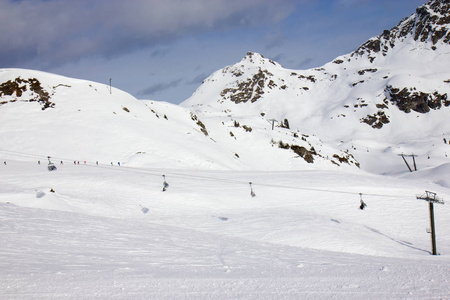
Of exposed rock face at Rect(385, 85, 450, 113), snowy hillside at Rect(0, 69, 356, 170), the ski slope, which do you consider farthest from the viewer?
exposed rock face at Rect(385, 85, 450, 113)

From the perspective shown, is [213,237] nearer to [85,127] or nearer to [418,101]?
[85,127]

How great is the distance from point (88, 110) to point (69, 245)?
5117cm

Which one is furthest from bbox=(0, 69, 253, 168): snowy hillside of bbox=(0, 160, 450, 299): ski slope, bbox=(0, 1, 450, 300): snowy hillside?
bbox=(0, 160, 450, 299): ski slope

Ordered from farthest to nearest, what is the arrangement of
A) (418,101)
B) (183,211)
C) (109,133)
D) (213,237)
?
(418,101) < (109,133) < (183,211) < (213,237)

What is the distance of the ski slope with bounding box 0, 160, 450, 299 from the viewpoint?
313 inches

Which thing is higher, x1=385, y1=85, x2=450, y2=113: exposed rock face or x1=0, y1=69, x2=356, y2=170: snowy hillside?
x1=385, y1=85, x2=450, y2=113: exposed rock face

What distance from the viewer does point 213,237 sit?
60.2 ft

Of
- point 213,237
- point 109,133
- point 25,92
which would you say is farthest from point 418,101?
point 213,237

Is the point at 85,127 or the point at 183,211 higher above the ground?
the point at 85,127

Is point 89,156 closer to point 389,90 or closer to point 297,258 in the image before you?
point 297,258

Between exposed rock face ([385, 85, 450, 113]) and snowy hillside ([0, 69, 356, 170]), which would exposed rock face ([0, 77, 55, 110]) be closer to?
snowy hillside ([0, 69, 356, 170])

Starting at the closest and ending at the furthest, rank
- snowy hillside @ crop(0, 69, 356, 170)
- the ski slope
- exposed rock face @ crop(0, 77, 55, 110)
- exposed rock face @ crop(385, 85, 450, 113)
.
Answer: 1. the ski slope
2. snowy hillside @ crop(0, 69, 356, 170)
3. exposed rock face @ crop(0, 77, 55, 110)
4. exposed rock face @ crop(385, 85, 450, 113)

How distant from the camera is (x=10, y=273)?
8.77 m

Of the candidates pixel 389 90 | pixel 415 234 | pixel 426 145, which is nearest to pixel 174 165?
pixel 415 234
